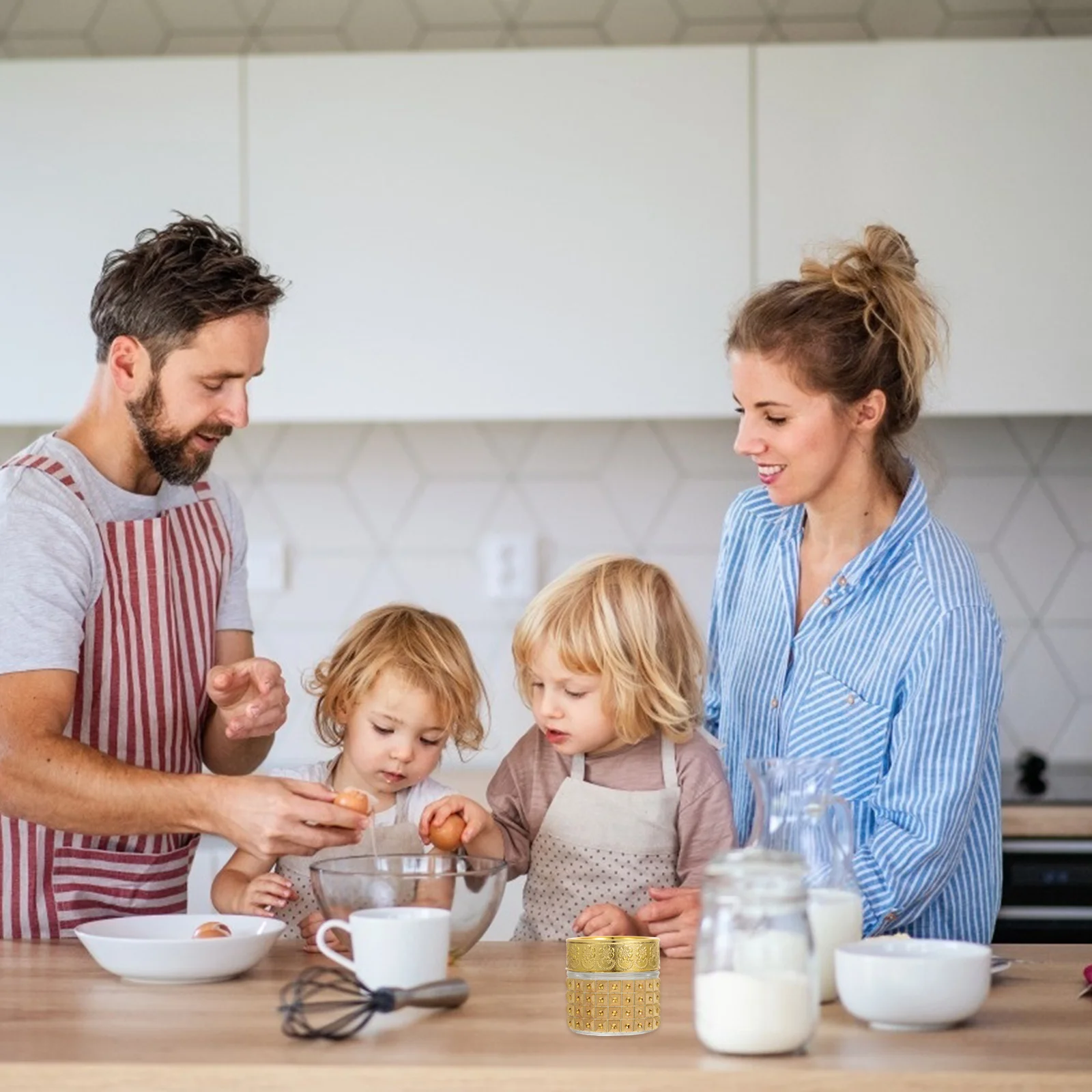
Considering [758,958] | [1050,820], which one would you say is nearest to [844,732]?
[758,958]

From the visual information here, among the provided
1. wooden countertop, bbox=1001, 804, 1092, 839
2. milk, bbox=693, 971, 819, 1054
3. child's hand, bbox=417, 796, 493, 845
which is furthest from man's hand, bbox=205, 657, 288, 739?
wooden countertop, bbox=1001, 804, 1092, 839

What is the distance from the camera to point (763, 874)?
1.22m

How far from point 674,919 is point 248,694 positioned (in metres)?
0.58

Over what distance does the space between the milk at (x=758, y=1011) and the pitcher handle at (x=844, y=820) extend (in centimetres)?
21

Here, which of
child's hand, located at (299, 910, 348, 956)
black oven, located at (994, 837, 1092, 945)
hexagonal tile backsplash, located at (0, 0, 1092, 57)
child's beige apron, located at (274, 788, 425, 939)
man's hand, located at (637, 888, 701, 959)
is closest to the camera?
child's hand, located at (299, 910, 348, 956)

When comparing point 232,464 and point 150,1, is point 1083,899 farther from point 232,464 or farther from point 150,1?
point 150,1

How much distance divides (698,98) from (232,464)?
1272mm

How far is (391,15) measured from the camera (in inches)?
133

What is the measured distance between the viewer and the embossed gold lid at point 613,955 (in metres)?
1.41

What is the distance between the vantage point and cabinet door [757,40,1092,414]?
2965 mm

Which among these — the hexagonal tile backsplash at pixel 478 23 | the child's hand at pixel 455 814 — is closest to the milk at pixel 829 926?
the child's hand at pixel 455 814

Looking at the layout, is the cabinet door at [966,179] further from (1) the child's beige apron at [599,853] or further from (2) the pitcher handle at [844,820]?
(2) the pitcher handle at [844,820]

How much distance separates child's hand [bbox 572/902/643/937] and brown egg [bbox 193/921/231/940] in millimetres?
399

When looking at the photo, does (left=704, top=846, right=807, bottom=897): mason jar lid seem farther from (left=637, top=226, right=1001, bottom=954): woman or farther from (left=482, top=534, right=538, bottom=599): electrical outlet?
(left=482, top=534, right=538, bottom=599): electrical outlet
